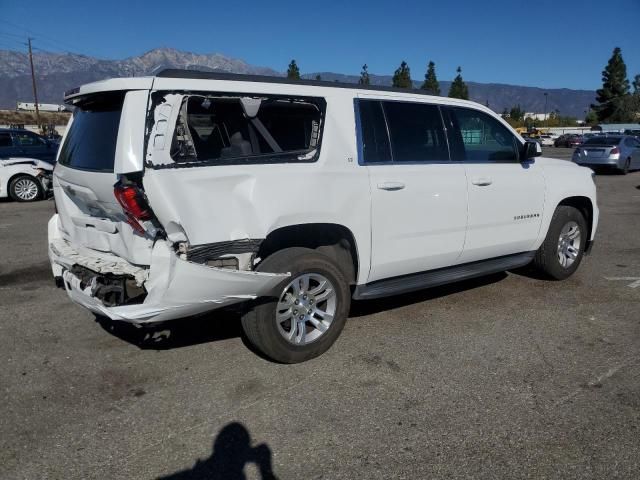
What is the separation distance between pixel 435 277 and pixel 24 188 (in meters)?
11.7

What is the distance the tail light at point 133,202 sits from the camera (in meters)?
3.10

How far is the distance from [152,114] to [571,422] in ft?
10.0

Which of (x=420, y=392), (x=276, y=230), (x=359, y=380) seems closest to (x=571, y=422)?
(x=420, y=392)

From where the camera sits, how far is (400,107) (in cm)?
438

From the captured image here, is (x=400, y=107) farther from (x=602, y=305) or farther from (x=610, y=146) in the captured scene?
(x=610, y=146)

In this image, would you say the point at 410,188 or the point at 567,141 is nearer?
the point at 410,188

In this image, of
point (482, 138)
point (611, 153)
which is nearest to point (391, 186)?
point (482, 138)

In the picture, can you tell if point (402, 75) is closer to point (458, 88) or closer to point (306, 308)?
point (458, 88)

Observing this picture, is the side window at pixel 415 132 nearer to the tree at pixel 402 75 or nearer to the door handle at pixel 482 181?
the door handle at pixel 482 181

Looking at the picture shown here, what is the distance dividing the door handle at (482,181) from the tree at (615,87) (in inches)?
3659

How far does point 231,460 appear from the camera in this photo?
9.07ft

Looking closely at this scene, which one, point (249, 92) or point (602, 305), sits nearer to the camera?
point (249, 92)

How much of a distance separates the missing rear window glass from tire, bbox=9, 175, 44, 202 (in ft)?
36.9

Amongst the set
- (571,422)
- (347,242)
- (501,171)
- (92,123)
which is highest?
(92,123)
